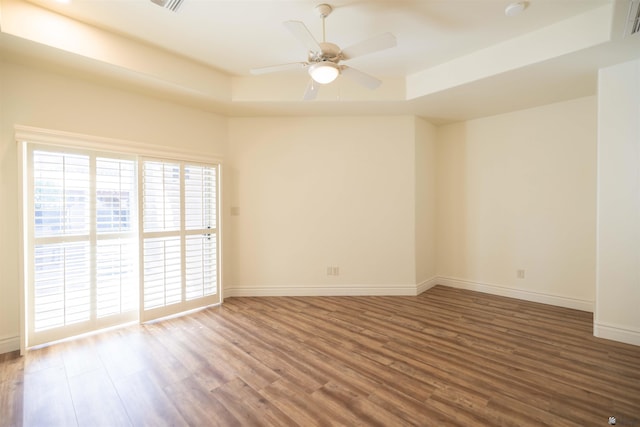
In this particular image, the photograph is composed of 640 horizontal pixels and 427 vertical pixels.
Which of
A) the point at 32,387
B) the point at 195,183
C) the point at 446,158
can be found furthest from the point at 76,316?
the point at 446,158

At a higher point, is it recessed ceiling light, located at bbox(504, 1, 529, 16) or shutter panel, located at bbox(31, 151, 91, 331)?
recessed ceiling light, located at bbox(504, 1, 529, 16)

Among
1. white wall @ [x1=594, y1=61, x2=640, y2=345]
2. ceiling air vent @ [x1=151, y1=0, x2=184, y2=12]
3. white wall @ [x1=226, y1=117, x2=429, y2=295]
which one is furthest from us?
white wall @ [x1=226, y1=117, x2=429, y2=295]

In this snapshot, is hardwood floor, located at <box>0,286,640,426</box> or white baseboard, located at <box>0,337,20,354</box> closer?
hardwood floor, located at <box>0,286,640,426</box>

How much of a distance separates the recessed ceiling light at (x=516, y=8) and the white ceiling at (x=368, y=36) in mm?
41

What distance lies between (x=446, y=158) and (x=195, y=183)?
13.1ft

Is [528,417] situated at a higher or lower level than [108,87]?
lower

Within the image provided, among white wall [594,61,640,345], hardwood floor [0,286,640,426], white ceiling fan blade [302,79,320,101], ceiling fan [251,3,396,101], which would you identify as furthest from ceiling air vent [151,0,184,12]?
white wall [594,61,640,345]

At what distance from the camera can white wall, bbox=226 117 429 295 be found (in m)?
4.22

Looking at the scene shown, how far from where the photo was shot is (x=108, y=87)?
3.16 meters

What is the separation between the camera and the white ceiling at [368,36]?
2.37 m

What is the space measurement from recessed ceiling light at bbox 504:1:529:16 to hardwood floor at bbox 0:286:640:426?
9.89 ft

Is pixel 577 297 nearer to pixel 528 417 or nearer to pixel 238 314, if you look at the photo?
pixel 528 417

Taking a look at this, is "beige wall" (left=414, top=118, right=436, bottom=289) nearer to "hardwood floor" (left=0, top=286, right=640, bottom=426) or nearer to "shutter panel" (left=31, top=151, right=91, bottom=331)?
"hardwood floor" (left=0, top=286, right=640, bottom=426)

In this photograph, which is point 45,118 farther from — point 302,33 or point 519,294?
point 519,294
